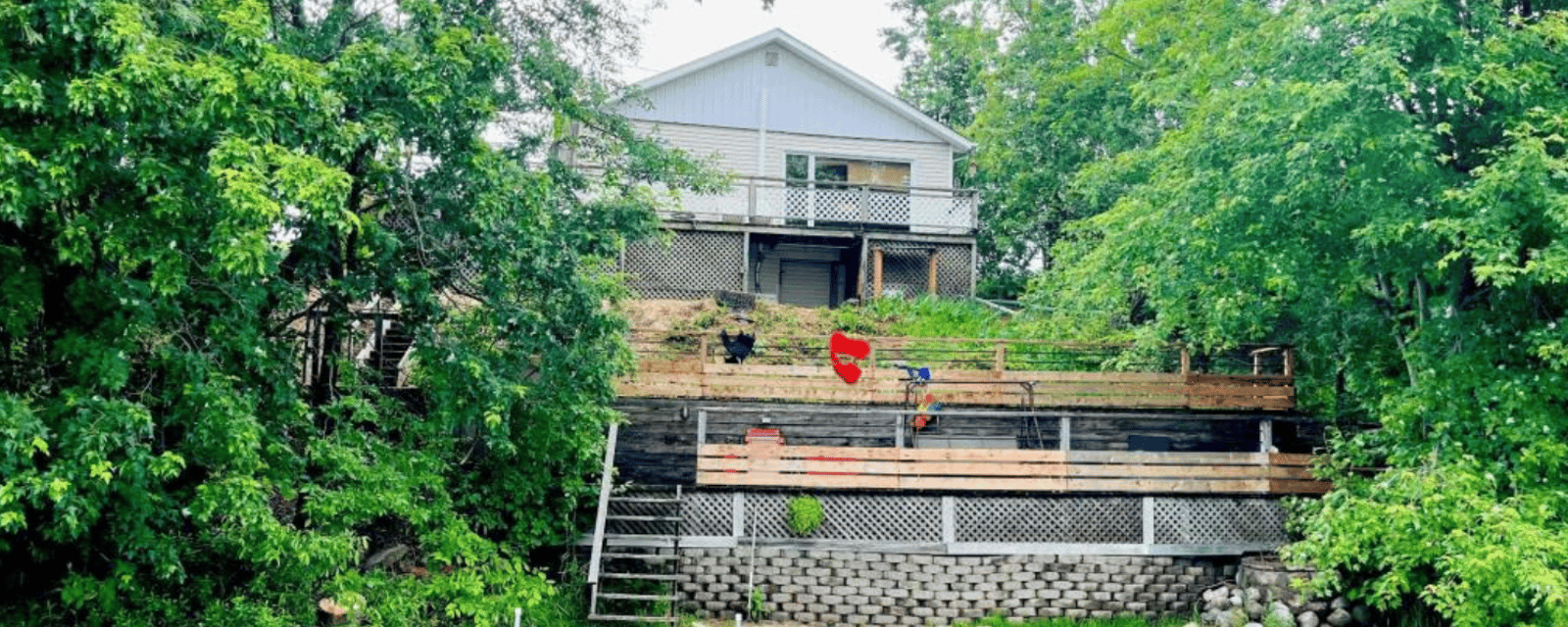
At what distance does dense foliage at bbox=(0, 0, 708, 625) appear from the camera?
8.42 m

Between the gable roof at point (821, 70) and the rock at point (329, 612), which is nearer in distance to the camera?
the rock at point (329, 612)

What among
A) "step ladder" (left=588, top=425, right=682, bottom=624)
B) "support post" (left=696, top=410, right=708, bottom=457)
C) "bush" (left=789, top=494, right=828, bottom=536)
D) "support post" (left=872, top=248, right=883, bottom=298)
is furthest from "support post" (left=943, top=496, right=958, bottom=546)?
"support post" (left=872, top=248, right=883, bottom=298)

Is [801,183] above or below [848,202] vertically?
above

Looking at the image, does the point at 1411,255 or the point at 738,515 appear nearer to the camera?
the point at 1411,255

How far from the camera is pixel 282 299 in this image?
33.5 feet

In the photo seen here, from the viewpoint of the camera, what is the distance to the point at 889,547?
13.9 metres

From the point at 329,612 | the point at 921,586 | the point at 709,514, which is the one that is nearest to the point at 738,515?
the point at 709,514

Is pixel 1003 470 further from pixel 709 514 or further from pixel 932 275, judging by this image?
pixel 932 275

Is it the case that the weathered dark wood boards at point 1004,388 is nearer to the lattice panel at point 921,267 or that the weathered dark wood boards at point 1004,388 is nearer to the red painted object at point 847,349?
the red painted object at point 847,349

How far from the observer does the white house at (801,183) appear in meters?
22.6

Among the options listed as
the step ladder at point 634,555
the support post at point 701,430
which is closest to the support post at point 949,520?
the support post at point 701,430

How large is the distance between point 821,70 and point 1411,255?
43.9ft

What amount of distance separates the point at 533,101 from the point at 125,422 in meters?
5.63

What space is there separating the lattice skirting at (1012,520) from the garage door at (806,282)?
1119cm
